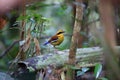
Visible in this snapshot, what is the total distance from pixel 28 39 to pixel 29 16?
0.18 metres

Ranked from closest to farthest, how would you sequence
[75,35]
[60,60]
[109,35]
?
[109,35] → [75,35] → [60,60]

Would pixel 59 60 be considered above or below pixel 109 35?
below

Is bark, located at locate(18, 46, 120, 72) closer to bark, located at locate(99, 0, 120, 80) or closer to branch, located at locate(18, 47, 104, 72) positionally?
branch, located at locate(18, 47, 104, 72)

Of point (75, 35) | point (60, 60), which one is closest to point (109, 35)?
point (75, 35)

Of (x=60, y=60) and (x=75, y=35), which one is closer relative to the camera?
(x=75, y=35)

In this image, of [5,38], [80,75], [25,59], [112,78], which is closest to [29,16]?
[25,59]

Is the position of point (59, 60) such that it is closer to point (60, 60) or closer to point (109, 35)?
point (60, 60)

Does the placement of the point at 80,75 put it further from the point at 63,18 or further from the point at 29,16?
the point at 63,18

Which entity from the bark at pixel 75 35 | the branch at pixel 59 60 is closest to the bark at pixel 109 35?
the bark at pixel 75 35

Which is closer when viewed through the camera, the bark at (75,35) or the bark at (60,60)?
the bark at (75,35)

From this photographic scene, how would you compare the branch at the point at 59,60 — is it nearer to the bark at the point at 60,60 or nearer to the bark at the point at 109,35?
the bark at the point at 60,60

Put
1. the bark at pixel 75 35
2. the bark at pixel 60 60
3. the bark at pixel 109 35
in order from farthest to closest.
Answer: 1. the bark at pixel 60 60
2. the bark at pixel 75 35
3. the bark at pixel 109 35

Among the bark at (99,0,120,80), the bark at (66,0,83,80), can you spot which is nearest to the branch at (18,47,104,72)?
the bark at (66,0,83,80)

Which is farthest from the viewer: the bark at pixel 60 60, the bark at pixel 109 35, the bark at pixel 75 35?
the bark at pixel 60 60
